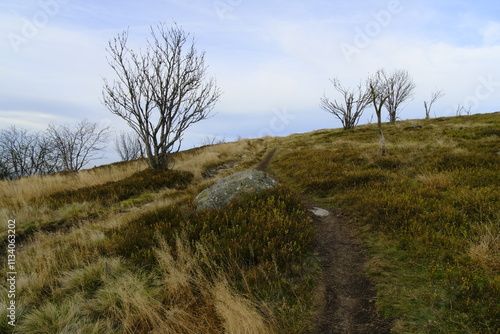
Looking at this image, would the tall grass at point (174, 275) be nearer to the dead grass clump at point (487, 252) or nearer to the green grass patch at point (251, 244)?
the green grass patch at point (251, 244)

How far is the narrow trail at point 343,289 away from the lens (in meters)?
2.75

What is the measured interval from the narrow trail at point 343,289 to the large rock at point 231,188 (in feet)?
7.20

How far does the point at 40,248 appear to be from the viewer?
4.67 metres

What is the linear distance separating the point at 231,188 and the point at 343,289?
3953 millimetres

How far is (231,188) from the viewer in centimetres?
668

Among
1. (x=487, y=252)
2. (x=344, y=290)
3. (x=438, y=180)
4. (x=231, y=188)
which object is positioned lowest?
(x=344, y=290)

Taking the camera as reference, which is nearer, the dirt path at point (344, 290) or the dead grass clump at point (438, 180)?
the dirt path at point (344, 290)

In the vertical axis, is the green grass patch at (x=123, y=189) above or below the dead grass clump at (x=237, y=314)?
above

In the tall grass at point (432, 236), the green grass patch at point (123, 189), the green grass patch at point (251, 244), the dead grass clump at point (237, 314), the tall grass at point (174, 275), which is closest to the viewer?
the dead grass clump at point (237, 314)

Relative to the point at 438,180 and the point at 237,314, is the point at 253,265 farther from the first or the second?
the point at 438,180

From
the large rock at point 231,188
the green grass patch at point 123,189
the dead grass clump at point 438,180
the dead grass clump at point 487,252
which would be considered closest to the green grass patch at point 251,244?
the large rock at point 231,188

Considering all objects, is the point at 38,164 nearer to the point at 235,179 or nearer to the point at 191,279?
the point at 235,179

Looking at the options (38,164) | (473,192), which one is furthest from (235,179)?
(38,164)

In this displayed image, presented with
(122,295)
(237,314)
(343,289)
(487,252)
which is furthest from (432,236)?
(122,295)
